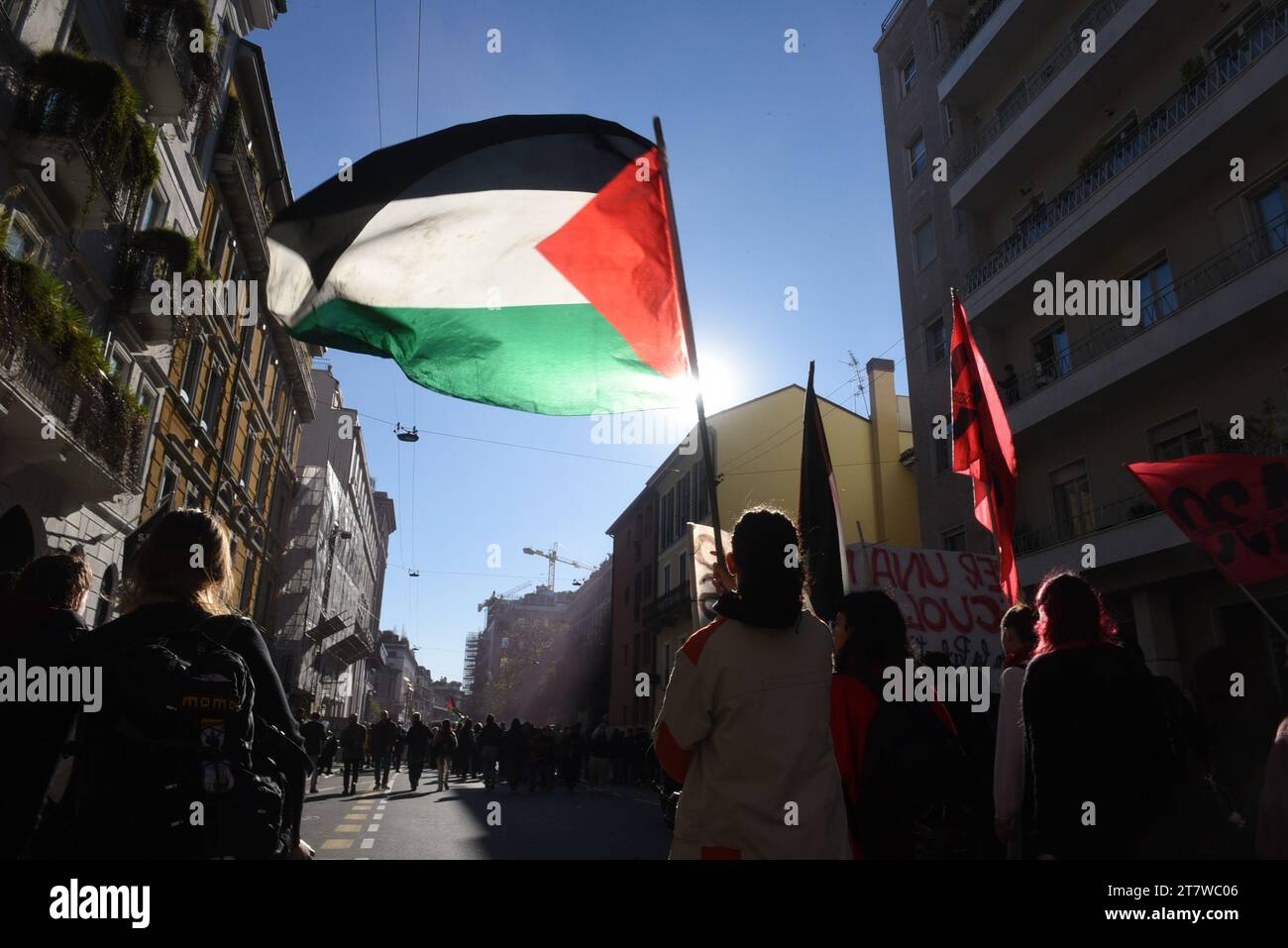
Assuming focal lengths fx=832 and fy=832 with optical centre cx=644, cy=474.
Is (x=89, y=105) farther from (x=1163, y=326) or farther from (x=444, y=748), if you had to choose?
(x=444, y=748)

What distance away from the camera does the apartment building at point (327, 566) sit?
3775 centimetres

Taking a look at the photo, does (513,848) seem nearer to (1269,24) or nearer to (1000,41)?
(1269,24)

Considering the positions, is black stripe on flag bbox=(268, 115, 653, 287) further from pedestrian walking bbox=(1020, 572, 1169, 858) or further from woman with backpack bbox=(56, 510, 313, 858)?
pedestrian walking bbox=(1020, 572, 1169, 858)

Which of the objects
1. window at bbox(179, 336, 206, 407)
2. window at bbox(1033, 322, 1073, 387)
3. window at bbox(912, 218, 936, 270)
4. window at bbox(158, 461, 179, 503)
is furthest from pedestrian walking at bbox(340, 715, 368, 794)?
window at bbox(912, 218, 936, 270)

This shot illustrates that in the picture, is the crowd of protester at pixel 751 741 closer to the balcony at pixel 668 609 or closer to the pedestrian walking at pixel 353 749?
the pedestrian walking at pixel 353 749

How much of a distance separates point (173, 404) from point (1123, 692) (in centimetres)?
2137

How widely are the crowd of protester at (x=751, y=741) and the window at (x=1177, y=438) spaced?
12272 mm

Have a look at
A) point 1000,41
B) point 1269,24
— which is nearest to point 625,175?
point 1269,24

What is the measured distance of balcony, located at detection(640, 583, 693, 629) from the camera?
119 feet

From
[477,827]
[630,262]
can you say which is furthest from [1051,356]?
[630,262]

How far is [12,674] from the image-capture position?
2.49 meters

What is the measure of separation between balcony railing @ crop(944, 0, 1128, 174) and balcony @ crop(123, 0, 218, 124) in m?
16.9

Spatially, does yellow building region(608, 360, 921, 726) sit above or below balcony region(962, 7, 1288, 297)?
below

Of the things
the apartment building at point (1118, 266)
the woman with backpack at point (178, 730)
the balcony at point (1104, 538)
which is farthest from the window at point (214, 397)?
the woman with backpack at point (178, 730)
